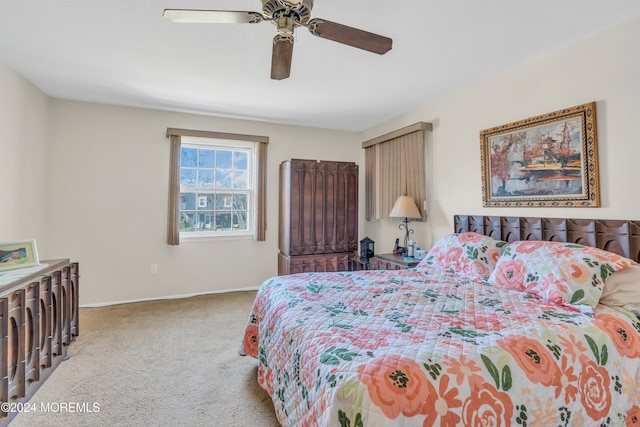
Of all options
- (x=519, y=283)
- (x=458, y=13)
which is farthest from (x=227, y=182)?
(x=519, y=283)

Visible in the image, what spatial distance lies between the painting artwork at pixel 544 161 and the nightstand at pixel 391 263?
0.95 m

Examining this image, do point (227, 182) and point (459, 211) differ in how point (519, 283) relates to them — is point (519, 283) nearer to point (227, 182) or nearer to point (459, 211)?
point (459, 211)

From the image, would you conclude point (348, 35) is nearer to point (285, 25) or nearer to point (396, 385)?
point (285, 25)

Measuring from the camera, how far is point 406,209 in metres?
3.52

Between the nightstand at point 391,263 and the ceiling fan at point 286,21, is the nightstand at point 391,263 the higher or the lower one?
the lower one

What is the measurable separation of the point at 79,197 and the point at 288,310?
11.0ft

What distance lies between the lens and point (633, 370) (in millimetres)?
1480

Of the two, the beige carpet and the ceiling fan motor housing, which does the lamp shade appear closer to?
the beige carpet

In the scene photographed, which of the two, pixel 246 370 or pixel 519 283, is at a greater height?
pixel 519 283

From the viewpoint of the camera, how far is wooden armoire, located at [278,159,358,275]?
13.3ft

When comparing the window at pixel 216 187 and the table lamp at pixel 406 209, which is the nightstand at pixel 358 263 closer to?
the table lamp at pixel 406 209

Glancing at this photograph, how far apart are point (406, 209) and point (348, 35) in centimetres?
224

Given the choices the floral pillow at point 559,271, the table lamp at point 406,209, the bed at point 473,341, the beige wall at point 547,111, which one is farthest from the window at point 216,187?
the floral pillow at point 559,271

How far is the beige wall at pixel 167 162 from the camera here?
2.11m
